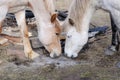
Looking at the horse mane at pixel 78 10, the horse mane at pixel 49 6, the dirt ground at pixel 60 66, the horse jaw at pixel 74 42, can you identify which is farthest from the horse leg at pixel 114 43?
the horse mane at pixel 49 6

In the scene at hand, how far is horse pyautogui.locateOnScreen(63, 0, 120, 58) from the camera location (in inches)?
213

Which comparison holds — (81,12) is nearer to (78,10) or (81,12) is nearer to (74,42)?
(78,10)

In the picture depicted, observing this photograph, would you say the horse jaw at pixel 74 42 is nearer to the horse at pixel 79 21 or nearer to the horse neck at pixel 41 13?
the horse at pixel 79 21

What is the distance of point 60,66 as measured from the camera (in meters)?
5.57

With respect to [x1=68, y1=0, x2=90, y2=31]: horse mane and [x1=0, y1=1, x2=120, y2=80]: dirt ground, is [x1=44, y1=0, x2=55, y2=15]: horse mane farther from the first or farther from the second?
[x1=0, y1=1, x2=120, y2=80]: dirt ground

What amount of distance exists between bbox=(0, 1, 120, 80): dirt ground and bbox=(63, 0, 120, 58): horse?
250 millimetres

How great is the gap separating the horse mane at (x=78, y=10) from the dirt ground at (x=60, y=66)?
66 centimetres

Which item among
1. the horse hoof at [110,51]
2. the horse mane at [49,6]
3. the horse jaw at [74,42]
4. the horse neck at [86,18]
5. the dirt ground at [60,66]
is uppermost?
the horse mane at [49,6]


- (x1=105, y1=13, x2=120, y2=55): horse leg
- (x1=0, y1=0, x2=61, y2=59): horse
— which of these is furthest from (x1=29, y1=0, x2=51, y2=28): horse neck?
(x1=105, y1=13, x2=120, y2=55): horse leg

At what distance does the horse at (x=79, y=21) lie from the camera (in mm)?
5417

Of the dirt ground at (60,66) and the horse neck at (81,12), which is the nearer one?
the dirt ground at (60,66)

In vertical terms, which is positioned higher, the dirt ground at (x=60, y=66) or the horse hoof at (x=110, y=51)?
the horse hoof at (x=110, y=51)

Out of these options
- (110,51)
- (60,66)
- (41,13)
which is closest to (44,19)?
(41,13)

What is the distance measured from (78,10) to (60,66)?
99cm
